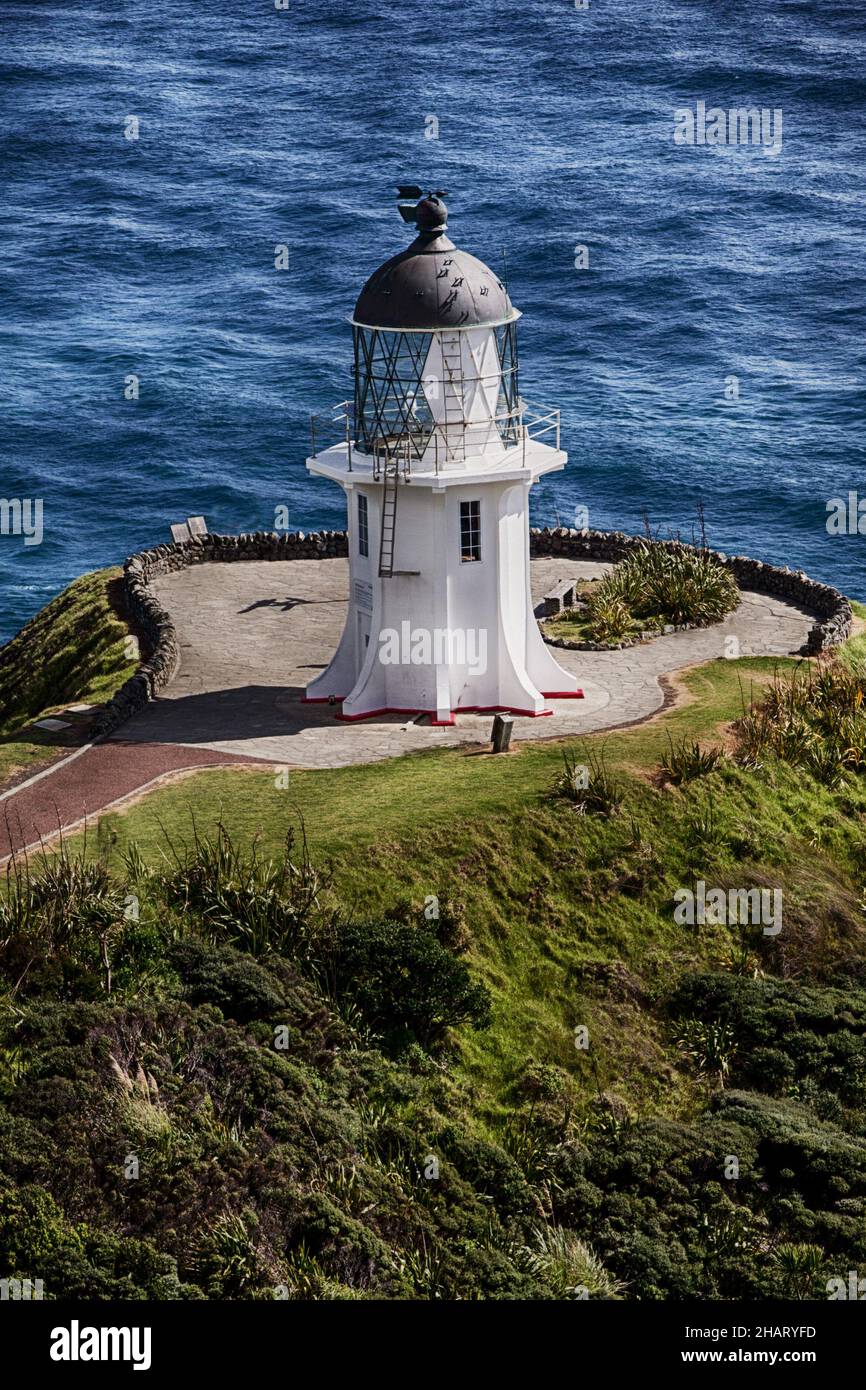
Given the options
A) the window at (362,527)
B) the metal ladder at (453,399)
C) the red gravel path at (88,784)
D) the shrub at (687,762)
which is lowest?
the red gravel path at (88,784)

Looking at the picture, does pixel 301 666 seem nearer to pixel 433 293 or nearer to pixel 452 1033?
pixel 433 293

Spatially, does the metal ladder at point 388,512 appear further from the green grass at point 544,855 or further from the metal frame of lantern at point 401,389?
the green grass at point 544,855

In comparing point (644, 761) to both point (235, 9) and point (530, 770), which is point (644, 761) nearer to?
point (530, 770)

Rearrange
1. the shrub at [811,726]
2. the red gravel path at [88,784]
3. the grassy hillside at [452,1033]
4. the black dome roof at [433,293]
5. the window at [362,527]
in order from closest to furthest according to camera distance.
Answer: the grassy hillside at [452,1033] < the red gravel path at [88,784] < the black dome roof at [433,293] < the shrub at [811,726] < the window at [362,527]

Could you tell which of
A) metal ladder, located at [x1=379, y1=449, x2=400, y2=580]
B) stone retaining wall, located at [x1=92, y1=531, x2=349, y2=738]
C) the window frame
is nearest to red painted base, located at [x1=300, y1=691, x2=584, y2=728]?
metal ladder, located at [x1=379, y1=449, x2=400, y2=580]

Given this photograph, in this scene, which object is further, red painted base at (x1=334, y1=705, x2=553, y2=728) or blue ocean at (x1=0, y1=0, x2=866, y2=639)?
blue ocean at (x1=0, y1=0, x2=866, y2=639)

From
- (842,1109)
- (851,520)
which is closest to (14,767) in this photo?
(842,1109)

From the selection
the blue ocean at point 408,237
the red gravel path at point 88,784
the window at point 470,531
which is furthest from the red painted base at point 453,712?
the blue ocean at point 408,237

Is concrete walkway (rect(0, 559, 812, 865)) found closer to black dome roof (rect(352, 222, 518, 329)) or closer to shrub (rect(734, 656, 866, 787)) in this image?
shrub (rect(734, 656, 866, 787))
